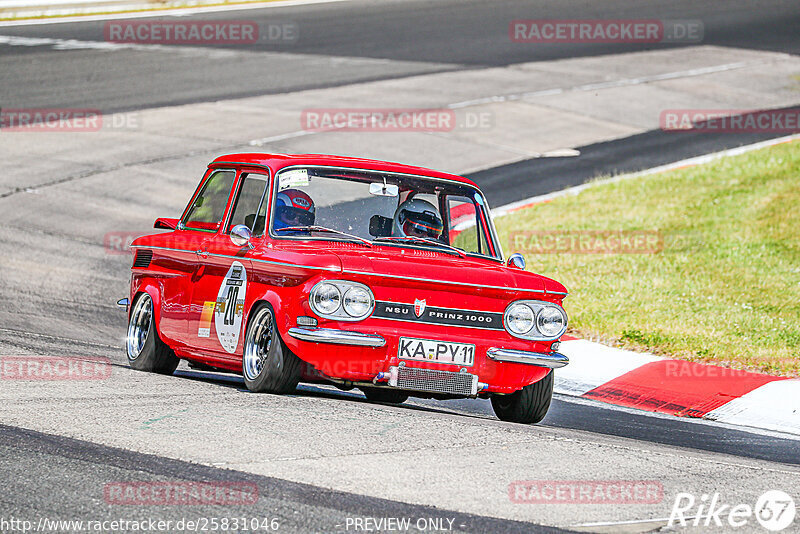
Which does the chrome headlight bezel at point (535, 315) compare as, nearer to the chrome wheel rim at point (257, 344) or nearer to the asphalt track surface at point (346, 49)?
the chrome wheel rim at point (257, 344)

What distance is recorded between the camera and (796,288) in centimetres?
1180

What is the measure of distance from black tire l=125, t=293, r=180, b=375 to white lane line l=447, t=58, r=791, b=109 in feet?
49.4

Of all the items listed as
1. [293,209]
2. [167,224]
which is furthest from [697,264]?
[293,209]

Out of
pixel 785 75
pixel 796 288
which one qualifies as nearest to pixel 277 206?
pixel 796 288

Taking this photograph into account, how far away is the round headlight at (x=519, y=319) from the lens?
7215 mm

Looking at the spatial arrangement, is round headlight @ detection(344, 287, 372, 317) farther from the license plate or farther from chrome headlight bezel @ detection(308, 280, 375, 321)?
the license plate

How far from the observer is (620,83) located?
86.8 ft

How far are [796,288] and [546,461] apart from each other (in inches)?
269

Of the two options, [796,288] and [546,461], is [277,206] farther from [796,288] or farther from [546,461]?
[796,288]

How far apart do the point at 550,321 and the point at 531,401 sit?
56cm

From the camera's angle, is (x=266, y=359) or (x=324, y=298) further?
(x=266, y=359)

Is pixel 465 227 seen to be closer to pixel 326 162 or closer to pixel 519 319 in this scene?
pixel 326 162

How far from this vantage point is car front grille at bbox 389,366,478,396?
6.88 metres

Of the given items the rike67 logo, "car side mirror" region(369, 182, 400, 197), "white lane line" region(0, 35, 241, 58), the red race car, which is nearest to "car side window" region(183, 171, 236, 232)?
the red race car
